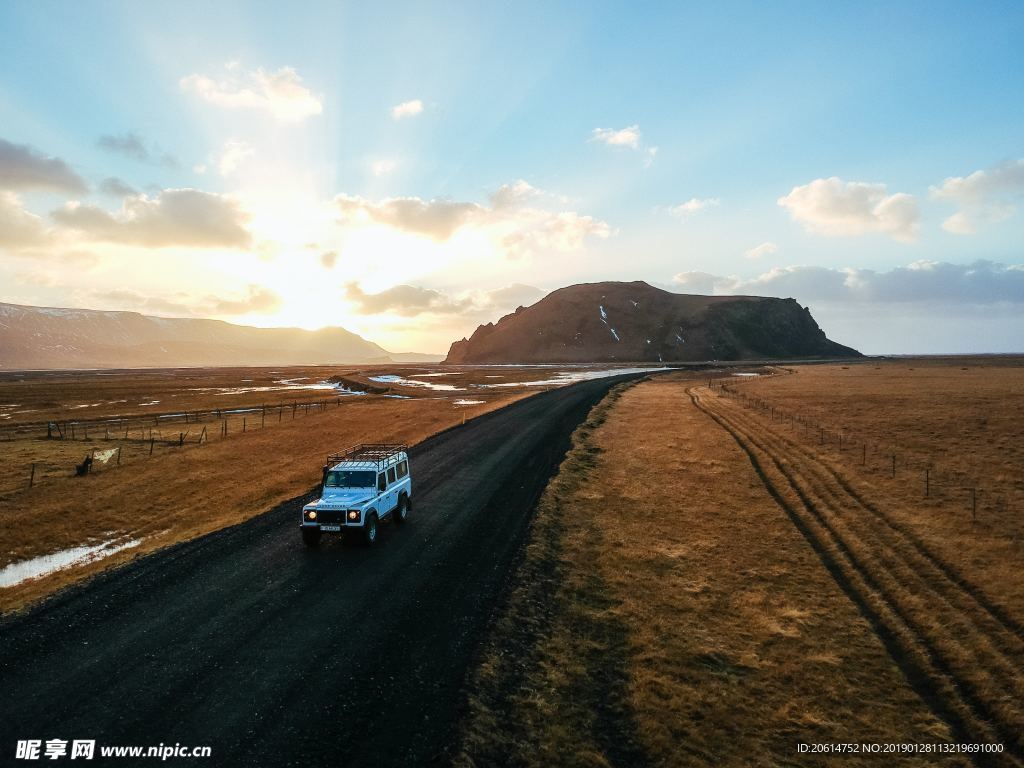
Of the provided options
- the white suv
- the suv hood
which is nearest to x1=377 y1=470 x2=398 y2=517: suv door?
the white suv

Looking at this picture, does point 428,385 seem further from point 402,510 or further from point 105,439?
point 402,510

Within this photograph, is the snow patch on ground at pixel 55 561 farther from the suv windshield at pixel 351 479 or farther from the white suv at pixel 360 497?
the suv windshield at pixel 351 479

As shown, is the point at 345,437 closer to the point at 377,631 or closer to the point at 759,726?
the point at 377,631

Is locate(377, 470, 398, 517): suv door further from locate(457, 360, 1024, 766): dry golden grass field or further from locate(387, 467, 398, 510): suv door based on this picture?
locate(457, 360, 1024, 766): dry golden grass field

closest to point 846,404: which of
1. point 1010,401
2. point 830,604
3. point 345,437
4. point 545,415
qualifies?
point 1010,401

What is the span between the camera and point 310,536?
16969mm

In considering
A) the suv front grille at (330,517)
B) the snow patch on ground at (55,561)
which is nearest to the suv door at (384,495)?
the suv front grille at (330,517)

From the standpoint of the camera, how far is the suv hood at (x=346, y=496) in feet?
56.2

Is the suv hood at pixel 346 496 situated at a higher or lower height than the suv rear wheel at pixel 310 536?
higher

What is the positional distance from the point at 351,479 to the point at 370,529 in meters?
2.13

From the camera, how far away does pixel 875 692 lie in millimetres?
10188

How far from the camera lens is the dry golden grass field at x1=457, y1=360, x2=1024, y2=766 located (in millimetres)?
8977

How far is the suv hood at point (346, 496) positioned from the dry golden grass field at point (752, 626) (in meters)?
5.98

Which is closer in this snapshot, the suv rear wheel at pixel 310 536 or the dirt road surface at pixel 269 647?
the dirt road surface at pixel 269 647
